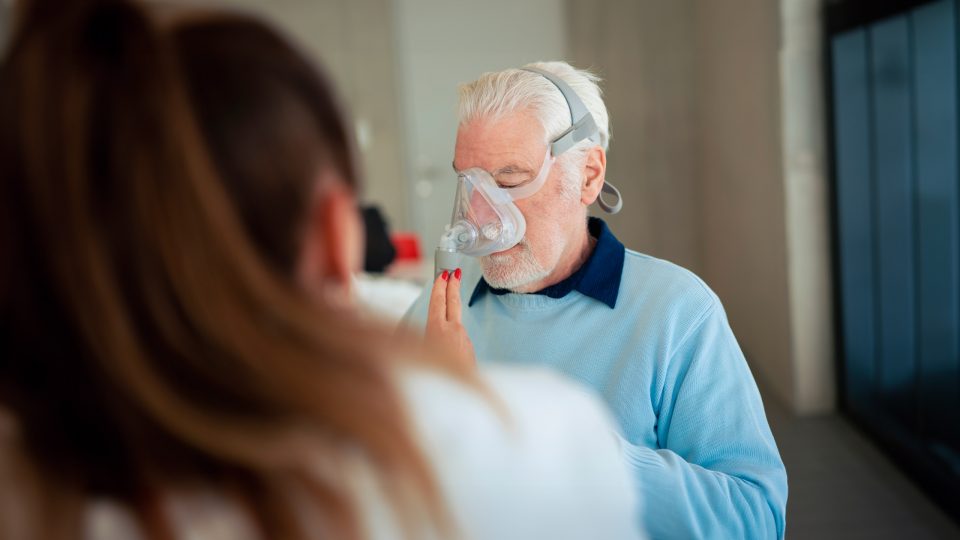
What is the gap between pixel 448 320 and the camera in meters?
1.33

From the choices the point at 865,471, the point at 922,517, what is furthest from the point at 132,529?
the point at 865,471

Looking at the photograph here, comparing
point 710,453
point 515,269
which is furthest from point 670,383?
point 515,269

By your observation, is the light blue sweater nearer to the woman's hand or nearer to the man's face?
the man's face

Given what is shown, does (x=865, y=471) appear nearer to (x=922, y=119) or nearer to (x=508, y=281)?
(x=922, y=119)

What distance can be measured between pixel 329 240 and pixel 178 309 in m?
0.12

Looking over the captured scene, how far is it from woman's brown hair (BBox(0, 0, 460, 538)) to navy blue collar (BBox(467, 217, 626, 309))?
893mm

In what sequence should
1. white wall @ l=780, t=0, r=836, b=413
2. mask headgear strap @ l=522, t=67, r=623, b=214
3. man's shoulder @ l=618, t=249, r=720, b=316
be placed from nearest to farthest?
man's shoulder @ l=618, t=249, r=720, b=316, mask headgear strap @ l=522, t=67, r=623, b=214, white wall @ l=780, t=0, r=836, b=413

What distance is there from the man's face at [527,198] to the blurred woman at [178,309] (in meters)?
0.89

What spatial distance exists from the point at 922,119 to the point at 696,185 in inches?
119

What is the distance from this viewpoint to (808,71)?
3.56 meters

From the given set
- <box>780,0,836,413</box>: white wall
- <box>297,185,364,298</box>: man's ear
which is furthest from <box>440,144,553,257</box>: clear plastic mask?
<box>780,0,836,413</box>: white wall

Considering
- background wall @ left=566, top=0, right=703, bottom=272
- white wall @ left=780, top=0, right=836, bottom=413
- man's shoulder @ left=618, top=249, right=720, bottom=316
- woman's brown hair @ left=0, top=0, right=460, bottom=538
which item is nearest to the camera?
woman's brown hair @ left=0, top=0, right=460, bottom=538

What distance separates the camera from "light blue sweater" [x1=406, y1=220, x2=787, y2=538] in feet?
3.77

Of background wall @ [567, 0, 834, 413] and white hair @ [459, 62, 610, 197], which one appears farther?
background wall @ [567, 0, 834, 413]
